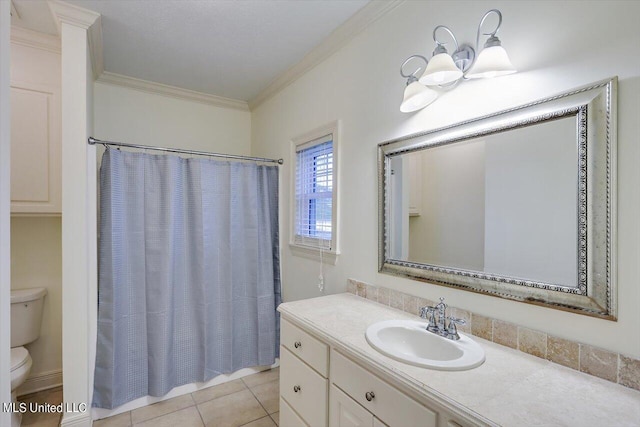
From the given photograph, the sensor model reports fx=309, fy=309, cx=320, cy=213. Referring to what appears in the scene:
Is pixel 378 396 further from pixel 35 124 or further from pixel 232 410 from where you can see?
pixel 35 124

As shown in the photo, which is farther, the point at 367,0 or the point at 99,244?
the point at 99,244

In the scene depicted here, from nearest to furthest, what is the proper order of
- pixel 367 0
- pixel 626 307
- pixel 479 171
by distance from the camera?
pixel 626 307 → pixel 479 171 → pixel 367 0

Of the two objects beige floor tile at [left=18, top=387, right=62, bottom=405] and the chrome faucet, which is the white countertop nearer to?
the chrome faucet

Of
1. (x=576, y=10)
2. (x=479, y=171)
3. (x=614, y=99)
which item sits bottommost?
(x=479, y=171)

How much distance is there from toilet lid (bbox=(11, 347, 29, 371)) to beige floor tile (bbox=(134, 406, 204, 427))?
0.79 m

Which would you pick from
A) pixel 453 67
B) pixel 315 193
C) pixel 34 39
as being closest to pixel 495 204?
pixel 453 67

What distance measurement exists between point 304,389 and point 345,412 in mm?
316

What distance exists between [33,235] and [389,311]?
2.63 meters

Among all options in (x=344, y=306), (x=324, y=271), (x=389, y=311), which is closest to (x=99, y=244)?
(x=324, y=271)

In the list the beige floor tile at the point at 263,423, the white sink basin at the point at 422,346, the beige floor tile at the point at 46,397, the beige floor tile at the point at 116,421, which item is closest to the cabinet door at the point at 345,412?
the white sink basin at the point at 422,346

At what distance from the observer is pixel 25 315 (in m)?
2.16

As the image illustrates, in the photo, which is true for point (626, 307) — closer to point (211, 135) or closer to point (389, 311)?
point (389, 311)

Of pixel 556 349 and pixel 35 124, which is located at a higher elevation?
pixel 35 124

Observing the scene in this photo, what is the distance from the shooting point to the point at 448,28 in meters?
1.40
